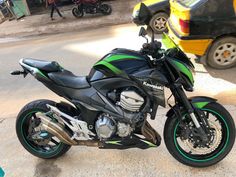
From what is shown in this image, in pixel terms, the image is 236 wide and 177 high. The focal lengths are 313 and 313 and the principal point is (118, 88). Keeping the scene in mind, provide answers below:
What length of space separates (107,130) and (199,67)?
3.21m

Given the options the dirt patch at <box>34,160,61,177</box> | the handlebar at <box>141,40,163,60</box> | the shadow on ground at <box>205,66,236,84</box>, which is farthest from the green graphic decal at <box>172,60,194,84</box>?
the shadow on ground at <box>205,66,236,84</box>

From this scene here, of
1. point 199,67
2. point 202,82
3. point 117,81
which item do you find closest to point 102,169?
point 117,81

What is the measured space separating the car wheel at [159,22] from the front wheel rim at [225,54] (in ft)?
10.2

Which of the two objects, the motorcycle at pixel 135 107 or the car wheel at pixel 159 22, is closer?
the motorcycle at pixel 135 107

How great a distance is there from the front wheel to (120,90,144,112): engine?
40cm

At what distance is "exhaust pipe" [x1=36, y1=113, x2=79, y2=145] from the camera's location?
3.38 meters

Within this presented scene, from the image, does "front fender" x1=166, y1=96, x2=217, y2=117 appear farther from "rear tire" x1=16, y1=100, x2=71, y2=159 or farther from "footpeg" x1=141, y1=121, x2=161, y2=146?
"rear tire" x1=16, y1=100, x2=71, y2=159

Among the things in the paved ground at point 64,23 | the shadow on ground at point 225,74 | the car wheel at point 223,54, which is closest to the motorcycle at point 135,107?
the shadow on ground at point 225,74

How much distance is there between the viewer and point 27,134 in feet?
12.1

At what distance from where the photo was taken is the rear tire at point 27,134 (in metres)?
3.48

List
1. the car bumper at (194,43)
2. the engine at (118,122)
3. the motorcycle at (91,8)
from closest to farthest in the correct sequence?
1. the engine at (118,122)
2. the car bumper at (194,43)
3. the motorcycle at (91,8)

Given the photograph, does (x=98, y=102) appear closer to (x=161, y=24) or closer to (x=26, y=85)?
(x=26, y=85)

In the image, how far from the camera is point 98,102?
123 inches

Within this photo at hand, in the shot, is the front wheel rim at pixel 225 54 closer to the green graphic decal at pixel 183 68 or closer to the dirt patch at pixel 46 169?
the green graphic decal at pixel 183 68
